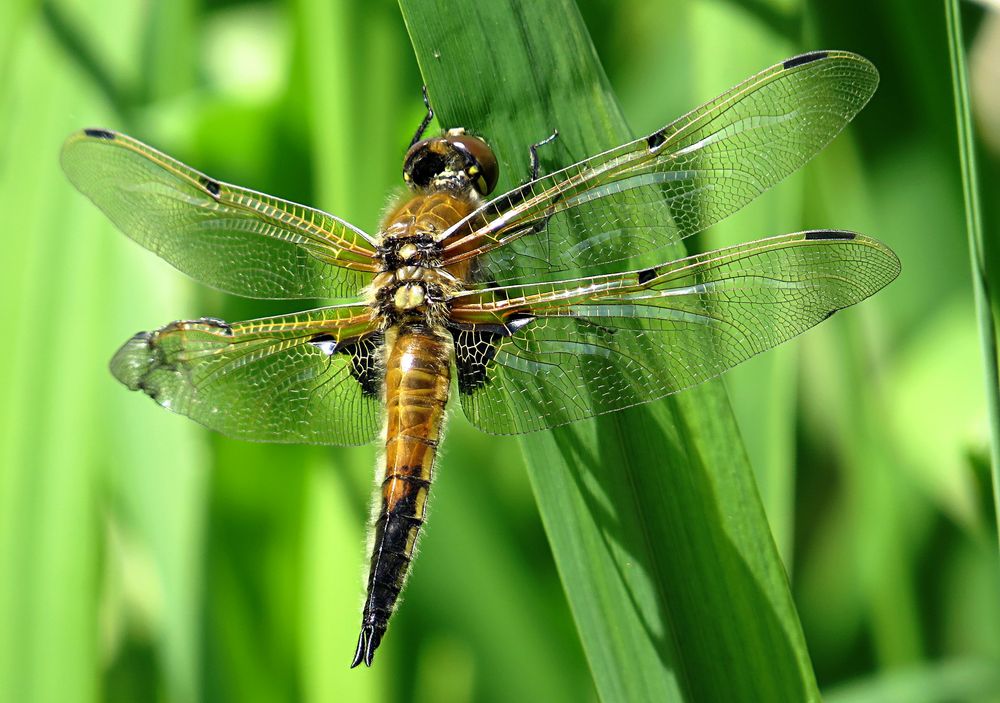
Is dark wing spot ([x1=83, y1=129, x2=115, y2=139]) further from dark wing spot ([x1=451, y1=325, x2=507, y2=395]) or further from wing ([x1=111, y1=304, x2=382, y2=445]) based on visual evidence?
dark wing spot ([x1=451, y1=325, x2=507, y2=395])

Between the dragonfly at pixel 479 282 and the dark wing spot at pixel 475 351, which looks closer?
the dragonfly at pixel 479 282

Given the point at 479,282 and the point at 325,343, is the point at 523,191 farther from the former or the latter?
the point at 325,343

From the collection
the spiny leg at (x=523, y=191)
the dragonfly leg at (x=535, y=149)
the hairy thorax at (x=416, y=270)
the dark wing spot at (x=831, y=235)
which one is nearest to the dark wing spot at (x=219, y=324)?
the hairy thorax at (x=416, y=270)

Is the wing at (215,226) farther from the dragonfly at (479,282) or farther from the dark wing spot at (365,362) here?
the dark wing spot at (365,362)

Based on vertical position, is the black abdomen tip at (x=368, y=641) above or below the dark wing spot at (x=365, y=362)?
below

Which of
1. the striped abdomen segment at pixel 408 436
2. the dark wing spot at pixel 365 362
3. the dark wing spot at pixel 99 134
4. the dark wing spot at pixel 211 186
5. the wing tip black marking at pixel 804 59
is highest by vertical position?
the dark wing spot at pixel 99 134

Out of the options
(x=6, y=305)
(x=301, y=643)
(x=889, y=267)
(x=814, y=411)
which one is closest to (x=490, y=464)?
(x=301, y=643)
